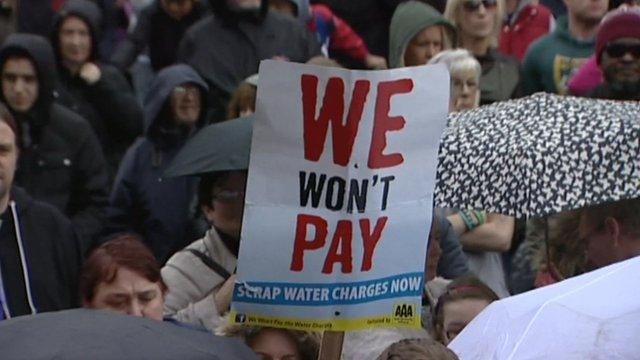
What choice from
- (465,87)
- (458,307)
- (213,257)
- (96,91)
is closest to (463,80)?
(465,87)

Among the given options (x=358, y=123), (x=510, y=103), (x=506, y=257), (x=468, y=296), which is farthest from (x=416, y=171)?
(x=506, y=257)

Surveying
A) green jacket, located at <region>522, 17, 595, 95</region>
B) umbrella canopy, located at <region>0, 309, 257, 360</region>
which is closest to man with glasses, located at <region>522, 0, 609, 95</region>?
green jacket, located at <region>522, 17, 595, 95</region>

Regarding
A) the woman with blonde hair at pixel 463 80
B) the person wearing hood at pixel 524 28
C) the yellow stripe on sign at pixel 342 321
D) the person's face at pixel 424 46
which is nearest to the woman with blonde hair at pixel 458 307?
the yellow stripe on sign at pixel 342 321

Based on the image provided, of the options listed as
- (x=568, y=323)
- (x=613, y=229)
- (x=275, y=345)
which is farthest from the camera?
(x=613, y=229)

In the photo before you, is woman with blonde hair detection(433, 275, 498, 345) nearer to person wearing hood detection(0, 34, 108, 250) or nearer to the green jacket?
person wearing hood detection(0, 34, 108, 250)

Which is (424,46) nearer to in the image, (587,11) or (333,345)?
(587,11)

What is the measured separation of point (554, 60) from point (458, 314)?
4.46 metres

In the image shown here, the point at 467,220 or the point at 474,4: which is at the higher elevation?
the point at 474,4

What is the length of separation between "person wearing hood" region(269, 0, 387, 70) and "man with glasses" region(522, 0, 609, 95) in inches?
52.1

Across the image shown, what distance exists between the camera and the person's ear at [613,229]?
6827 mm

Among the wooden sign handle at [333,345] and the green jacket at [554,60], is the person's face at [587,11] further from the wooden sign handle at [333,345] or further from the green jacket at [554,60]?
the wooden sign handle at [333,345]

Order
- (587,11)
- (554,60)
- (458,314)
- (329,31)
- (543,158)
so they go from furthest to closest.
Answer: (329,31)
(587,11)
(554,60)
(543,158)
(458,314)

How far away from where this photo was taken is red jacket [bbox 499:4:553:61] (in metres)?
12.5

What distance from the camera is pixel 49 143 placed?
9.52 meters
